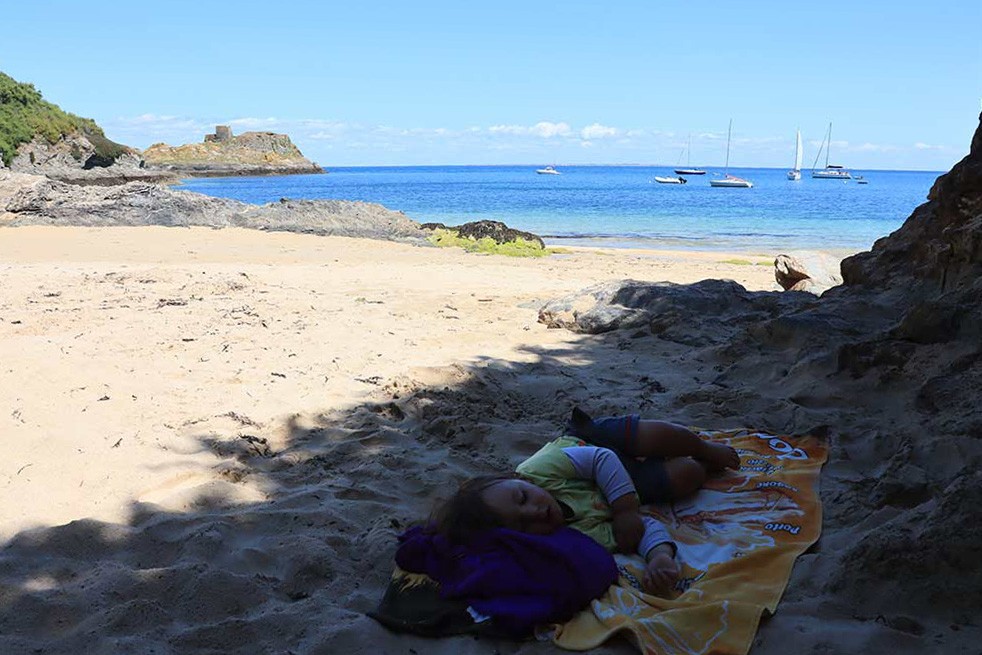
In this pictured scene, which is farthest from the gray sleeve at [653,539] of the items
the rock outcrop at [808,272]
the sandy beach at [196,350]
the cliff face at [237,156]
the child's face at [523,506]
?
the cliff face at [237,156]

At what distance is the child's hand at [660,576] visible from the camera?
2785 millimetres

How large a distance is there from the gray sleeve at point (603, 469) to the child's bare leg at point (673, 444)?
0.22 m

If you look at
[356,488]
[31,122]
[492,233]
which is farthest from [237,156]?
[356,488]

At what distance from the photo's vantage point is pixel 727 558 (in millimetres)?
2963

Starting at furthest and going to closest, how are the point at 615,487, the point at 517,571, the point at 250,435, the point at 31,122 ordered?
the point at 31,122, the point at 250,435, the point at 615,487, the point at 517,571

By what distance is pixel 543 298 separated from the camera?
859cm

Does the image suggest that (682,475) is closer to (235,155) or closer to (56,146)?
(56,146)

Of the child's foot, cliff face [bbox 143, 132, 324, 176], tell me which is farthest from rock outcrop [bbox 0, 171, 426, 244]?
cliff face [bbox 143, 132, 324, 176]

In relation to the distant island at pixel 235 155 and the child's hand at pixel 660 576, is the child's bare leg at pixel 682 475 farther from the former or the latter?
the distant island at pixel 235 155

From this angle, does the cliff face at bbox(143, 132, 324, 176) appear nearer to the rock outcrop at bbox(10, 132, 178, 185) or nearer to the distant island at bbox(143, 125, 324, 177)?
the distant island at bbox(143, 125, 324, 177)

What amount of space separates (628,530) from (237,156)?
334 feet

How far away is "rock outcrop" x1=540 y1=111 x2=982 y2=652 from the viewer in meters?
2.51

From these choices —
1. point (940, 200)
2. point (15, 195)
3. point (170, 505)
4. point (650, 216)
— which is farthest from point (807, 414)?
point (650, 216)

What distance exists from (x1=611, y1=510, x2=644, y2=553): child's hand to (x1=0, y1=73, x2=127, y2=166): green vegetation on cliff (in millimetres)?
45136
